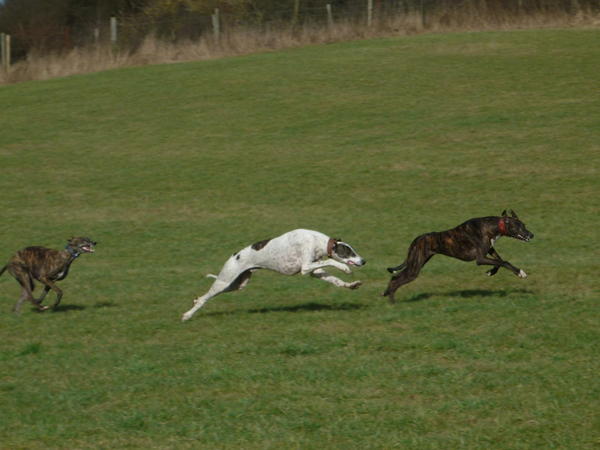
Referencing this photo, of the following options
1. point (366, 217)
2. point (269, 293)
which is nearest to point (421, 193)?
point (366, 217)

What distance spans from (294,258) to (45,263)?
4047 millimetres

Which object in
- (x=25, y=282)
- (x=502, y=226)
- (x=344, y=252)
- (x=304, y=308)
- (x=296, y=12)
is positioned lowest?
(x=304, y=308)

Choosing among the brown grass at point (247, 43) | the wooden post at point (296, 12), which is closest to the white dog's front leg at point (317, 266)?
the brown grass at point (247, 43)

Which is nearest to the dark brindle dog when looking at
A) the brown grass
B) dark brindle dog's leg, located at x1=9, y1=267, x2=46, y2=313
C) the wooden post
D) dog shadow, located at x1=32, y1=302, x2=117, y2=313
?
dog shadow, located at x1=32, y1=302, x2=117, y2=313

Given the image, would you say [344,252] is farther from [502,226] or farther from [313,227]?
[313,227]

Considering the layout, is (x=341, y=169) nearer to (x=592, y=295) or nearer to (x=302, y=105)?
(x=302, y=105)

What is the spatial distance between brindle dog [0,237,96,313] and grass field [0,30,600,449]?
0.59 m

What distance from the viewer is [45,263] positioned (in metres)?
14.0

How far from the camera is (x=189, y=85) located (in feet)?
116

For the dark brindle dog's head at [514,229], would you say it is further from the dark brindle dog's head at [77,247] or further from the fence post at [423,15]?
the fence post at [423,15]

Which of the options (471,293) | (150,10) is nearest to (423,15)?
(150,10)

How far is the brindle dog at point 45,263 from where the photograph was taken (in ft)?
45.4

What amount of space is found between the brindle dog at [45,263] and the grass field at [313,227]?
59cm

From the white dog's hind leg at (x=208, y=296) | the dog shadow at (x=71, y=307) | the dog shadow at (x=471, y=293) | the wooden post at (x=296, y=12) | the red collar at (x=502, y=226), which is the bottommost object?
the dog shadow at (x=71, y=307)
